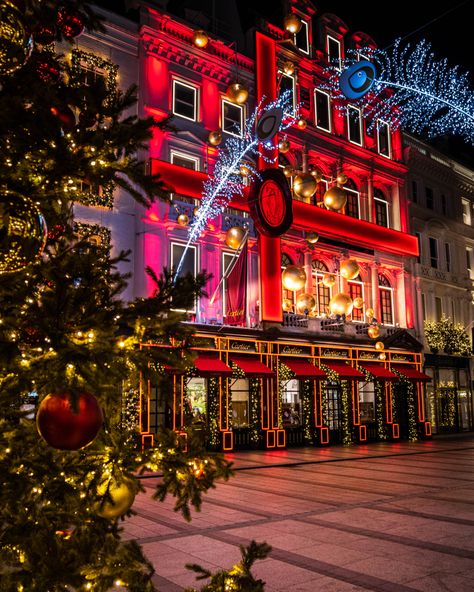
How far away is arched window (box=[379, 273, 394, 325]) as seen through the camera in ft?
93.7

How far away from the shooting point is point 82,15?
3.91 meters

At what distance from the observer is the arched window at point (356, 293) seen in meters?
27.1

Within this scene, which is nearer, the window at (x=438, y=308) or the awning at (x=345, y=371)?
the awning at (x=345, y=371)

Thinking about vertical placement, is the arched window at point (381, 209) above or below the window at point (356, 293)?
above

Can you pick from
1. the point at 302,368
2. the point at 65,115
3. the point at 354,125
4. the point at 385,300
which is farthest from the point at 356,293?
the point at 65,115

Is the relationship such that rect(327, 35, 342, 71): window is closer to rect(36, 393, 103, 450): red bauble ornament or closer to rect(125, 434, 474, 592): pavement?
rect(125, 434, 474, 592): pavement

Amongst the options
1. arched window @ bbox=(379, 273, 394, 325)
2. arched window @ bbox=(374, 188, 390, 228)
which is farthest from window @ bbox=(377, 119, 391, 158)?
arched window @ bbox=(379, 273, 394, 325)

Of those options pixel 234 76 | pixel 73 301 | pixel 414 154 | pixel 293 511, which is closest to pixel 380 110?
pixel 414 154

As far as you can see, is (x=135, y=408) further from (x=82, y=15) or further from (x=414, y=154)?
(x=414, y=154)

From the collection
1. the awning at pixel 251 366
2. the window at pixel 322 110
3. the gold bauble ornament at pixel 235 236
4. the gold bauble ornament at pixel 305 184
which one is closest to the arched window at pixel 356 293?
the awning at pixel 251 366

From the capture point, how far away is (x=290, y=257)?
25.1m

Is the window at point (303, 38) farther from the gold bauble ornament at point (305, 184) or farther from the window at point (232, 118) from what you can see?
the gold bauble ornament at point (305, 184)

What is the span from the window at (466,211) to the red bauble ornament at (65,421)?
36.3 meters

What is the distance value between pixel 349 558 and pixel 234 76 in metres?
21.3
